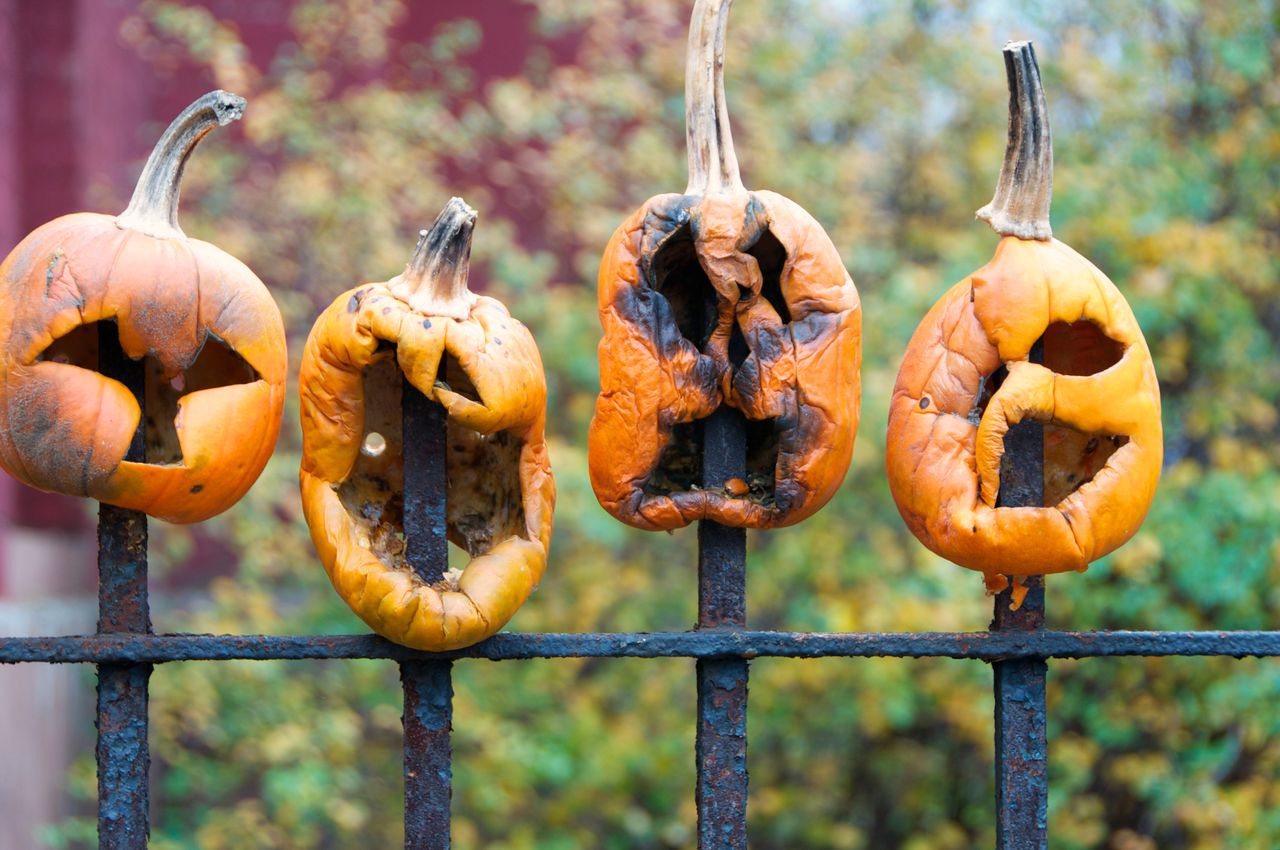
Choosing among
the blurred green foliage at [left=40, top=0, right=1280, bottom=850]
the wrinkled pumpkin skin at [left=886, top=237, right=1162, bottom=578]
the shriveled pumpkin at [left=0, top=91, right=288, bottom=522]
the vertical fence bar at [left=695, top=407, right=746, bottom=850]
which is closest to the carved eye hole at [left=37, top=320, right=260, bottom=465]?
the shriveled pumpkin at [left=0, top=91, right=288, bottom=522]

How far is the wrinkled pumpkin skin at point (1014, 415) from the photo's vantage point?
1.36 meters

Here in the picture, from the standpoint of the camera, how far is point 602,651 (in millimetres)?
1437

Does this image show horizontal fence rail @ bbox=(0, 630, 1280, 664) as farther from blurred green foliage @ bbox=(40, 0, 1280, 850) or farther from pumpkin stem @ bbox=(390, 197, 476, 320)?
blurred green foliage @ bbox=(40, 0, 1280, 850)

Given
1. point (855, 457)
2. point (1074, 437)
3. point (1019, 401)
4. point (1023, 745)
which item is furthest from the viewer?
point (855, 457)

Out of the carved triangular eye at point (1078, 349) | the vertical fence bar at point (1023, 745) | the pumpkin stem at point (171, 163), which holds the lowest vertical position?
the vertical fence bar at point (1023, 745)

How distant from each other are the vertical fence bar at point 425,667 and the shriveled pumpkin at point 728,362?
19 centimetres

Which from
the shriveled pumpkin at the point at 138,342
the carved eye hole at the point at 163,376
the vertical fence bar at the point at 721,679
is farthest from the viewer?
the carved eye hole at the point at 163,376

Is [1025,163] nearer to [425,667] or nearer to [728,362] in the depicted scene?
[728,362]

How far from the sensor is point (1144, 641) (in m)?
1.48

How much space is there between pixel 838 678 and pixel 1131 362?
2.48 metres

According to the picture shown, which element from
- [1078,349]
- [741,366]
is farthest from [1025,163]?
[741,366]

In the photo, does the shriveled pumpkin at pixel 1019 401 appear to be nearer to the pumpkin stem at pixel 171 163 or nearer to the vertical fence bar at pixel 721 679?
the vertical fence bar at pixel 721 679

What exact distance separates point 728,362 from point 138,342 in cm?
68

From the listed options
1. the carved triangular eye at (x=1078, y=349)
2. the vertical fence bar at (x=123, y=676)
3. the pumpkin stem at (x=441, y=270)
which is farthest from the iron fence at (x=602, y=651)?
the carved triangular eye at (x=1078, y=349)
